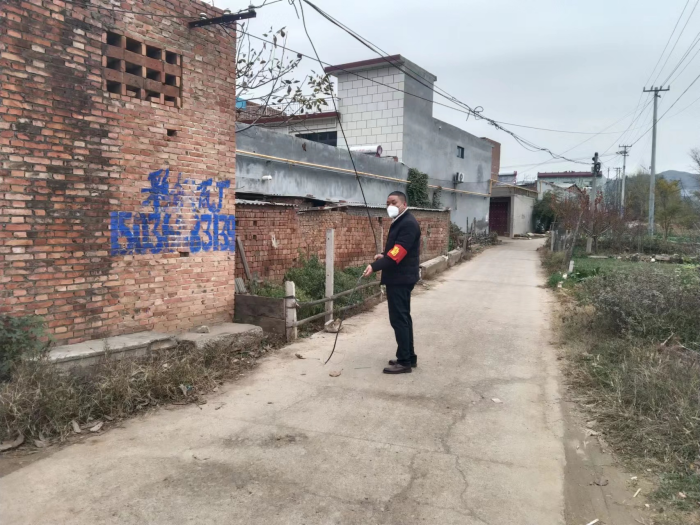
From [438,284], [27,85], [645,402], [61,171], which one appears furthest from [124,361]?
[438,284]

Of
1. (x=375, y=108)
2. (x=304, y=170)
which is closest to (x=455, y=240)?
(x=375, y=108)

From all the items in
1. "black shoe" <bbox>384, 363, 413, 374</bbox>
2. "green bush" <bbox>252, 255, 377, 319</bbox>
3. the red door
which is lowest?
"black shoe" <bbox>384, 363, 413, 374</bbox>

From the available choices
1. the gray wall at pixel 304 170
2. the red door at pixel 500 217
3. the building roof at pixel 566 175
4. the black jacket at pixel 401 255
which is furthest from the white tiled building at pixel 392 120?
the building roof at pixel 566 175

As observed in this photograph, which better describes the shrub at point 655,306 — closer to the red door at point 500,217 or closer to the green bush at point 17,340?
the green bush at point 17,340

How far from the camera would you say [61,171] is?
4676 mm

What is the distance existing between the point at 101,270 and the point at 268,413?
2.35m

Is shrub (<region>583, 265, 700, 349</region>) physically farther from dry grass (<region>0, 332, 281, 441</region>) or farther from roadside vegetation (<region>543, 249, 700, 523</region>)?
dry grass (<region>0, 332, 281, 441</region>)

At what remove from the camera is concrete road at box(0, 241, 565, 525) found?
9.42ft

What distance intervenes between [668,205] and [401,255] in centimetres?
3218

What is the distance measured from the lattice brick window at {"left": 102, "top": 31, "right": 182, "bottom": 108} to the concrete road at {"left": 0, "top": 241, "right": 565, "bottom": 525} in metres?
3.36

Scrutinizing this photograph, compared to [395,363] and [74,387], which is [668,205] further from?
[74,387]

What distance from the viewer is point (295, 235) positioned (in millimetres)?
8922

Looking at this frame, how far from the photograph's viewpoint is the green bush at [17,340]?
13.3ft

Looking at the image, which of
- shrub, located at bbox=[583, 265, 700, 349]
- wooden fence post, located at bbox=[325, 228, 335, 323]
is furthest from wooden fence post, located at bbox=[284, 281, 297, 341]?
shrub, located at bbox=[583, 265, 700, 349]
